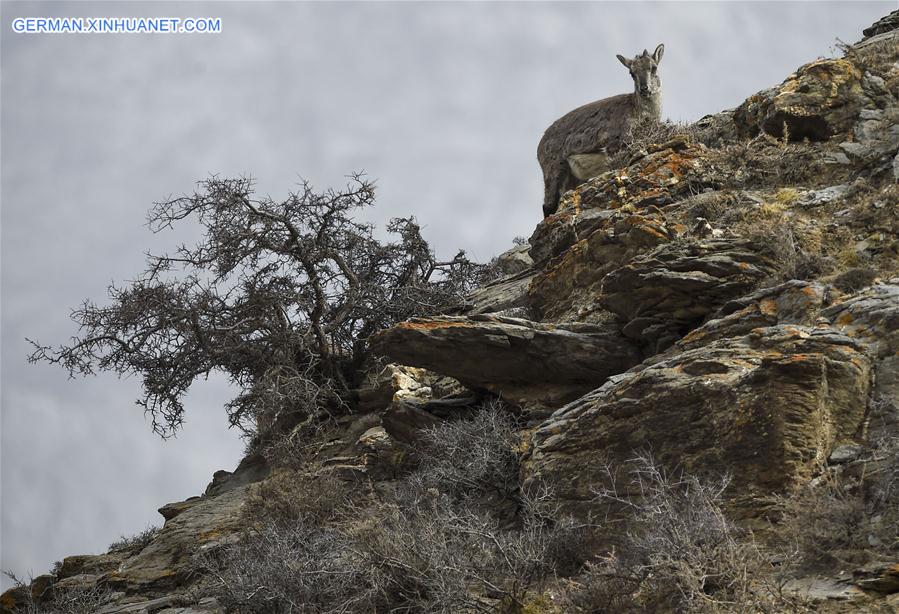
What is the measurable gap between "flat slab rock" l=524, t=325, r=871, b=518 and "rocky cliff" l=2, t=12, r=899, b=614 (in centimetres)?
2

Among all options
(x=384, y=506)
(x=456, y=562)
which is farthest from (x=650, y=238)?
(x=456, y=562)

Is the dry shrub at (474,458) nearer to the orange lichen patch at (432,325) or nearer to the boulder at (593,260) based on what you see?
the orange lichen patch at (432,325)

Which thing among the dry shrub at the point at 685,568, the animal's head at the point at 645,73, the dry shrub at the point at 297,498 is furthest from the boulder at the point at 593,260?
the animal's head at the point at 645,73

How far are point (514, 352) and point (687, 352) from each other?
227 cm

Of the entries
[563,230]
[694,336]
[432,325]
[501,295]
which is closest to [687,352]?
[694,336]

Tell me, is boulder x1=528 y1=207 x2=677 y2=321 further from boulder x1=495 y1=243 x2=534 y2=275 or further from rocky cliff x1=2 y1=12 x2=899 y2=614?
boulder x1=495 y1=243 x2=534 y2=275

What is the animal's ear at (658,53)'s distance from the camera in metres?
17.3

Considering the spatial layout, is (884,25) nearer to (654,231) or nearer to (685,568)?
(654,231)

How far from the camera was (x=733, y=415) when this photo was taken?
728 centimetres

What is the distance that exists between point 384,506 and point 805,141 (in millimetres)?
6597

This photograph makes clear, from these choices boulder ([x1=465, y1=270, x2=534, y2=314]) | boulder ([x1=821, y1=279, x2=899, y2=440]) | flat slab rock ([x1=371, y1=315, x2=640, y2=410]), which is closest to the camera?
boulder ([x1=821, y1=279, x2=899, y2=440])

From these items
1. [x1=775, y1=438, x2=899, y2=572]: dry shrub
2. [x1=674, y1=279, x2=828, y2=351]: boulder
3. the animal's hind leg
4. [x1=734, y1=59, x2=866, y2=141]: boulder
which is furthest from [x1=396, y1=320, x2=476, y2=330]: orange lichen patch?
the animal's hind leg

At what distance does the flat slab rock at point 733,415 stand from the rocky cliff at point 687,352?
0.05 feet

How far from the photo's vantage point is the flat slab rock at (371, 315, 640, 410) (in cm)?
984
